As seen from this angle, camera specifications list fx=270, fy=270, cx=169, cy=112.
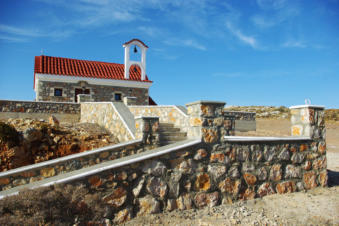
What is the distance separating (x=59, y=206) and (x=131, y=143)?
4.53 m

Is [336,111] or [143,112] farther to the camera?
[336,111]

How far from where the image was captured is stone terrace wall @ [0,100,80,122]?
15609 mm

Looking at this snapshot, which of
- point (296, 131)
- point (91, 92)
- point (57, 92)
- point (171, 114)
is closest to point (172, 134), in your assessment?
point (171, 114)

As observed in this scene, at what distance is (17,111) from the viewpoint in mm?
15867

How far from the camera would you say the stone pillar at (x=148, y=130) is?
827cm

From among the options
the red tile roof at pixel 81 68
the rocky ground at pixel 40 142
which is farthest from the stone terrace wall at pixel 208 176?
the red tile roof at pixel 81 68

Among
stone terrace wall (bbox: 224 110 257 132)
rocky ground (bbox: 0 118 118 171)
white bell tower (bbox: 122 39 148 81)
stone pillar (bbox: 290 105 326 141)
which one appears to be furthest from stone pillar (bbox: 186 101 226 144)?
white bell tower (bbox: 122 39 148 81)

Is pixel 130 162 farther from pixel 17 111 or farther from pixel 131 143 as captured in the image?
pixel 17 111

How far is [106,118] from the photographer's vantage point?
1275cm

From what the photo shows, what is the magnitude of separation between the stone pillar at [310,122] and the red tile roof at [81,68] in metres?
18.0

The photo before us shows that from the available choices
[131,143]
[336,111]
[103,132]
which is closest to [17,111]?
[103,132]

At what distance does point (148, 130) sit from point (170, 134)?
4.04 ft

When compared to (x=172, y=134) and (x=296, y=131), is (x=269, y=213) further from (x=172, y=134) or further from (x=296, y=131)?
(x=172, y=134)

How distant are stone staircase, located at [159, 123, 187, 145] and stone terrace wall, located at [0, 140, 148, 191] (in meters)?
0.91
